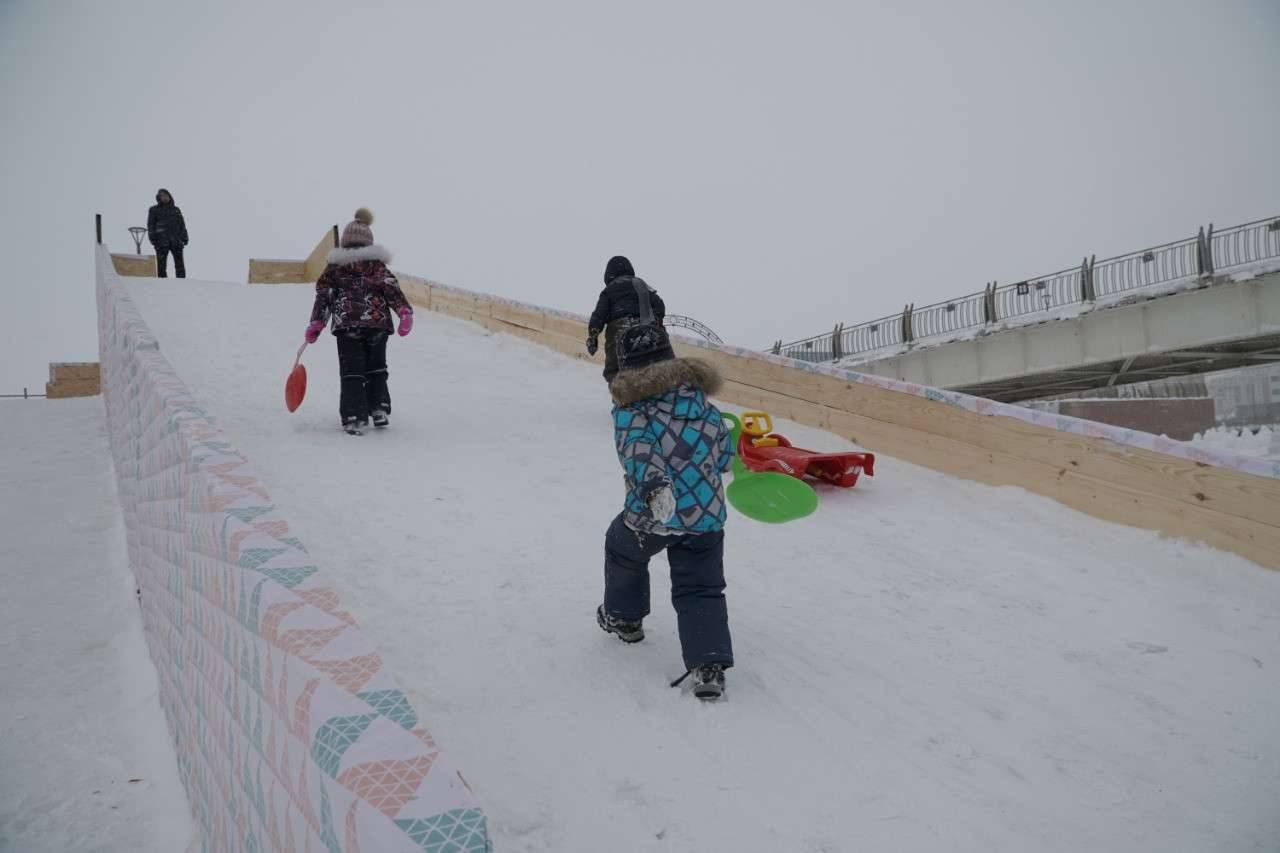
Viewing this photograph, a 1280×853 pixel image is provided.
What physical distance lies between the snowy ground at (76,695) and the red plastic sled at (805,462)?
3740 millimetres

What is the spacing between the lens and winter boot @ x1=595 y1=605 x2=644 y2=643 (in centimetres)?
332

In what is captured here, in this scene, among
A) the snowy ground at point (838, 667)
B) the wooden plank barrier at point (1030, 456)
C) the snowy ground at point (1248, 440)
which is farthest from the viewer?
the snowy ground at point (1248, 440)

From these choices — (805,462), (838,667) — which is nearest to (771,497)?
→ (838,667)

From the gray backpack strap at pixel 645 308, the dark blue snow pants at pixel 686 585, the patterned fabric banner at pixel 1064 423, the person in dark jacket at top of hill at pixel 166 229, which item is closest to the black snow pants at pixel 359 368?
the patterned fabric banner at pixel 1064 423

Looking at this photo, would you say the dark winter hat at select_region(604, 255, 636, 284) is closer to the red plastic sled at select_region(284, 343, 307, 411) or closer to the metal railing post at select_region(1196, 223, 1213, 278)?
the red plastic sled at select_region(284, 343, 307, 411)

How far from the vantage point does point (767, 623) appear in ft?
12.1

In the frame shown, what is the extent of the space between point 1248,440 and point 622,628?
69.8ft

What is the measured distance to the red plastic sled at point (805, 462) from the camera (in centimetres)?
559

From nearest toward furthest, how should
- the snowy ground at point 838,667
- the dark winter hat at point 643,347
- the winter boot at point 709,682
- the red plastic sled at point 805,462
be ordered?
the snowy ground at point 838,667, the winter boot at point 709,682, the dark winter hat at point 643,347, the red plastic sled at point 805,462

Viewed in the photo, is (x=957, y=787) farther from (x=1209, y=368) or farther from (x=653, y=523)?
(x=1209, y=368)

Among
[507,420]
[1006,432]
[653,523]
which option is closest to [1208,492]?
[1006,432]

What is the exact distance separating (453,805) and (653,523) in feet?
6.11

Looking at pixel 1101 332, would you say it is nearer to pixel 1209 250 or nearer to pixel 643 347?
pixel 1209 250

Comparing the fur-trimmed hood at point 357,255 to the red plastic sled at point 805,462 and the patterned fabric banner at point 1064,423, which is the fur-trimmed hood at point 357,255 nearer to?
the red plastic sled at point 805,462
